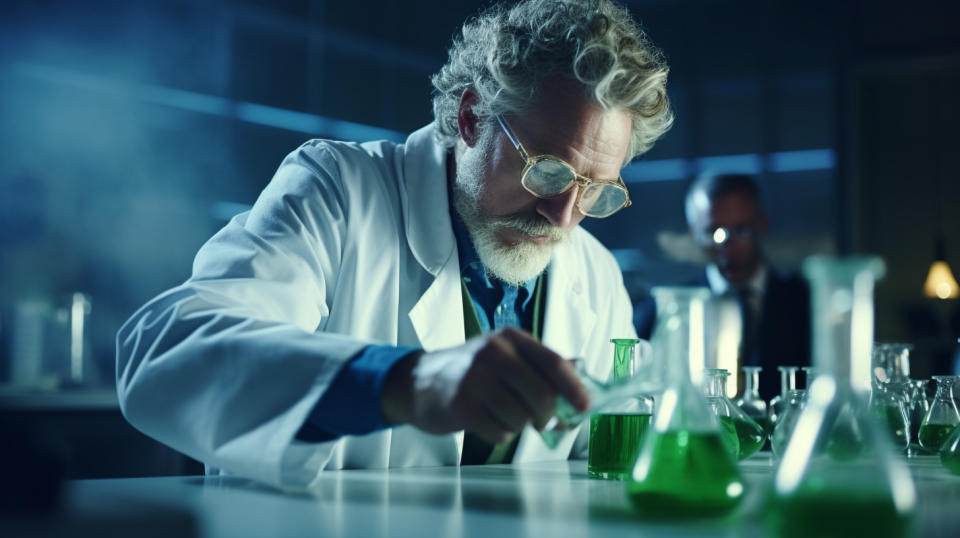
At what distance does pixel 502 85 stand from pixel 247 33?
14.7 ft

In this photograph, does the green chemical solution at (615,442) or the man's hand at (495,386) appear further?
the green chemical solution at (615,442)

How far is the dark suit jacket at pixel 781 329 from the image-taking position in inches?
161

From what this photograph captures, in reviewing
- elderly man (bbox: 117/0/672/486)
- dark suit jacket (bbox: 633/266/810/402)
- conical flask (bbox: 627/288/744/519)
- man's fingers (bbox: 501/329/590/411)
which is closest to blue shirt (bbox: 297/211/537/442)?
elderly man (bbox: 117/0/672/486)

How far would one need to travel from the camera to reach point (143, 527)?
0.83 m

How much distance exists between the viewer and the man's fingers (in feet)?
2.99

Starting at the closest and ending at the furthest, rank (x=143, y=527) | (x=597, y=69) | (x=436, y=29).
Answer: (x=143, y=527) → (x=597, y=69) → (x=436, y=29)

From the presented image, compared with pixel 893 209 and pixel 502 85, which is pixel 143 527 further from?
pixel 893 209

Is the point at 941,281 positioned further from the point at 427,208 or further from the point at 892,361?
the point at 427,208

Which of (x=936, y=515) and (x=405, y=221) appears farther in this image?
(x=405, y=221)

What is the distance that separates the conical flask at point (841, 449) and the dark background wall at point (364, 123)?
14.3 ft

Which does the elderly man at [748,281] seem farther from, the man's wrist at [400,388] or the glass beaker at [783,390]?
the man's wrist at [400,388]

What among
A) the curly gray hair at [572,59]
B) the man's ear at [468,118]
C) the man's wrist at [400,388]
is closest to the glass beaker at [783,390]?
the curly gray hair at [572,59]

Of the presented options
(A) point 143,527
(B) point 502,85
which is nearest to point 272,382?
(A) point 143,527

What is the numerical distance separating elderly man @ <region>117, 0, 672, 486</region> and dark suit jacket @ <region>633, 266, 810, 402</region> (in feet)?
6.10
